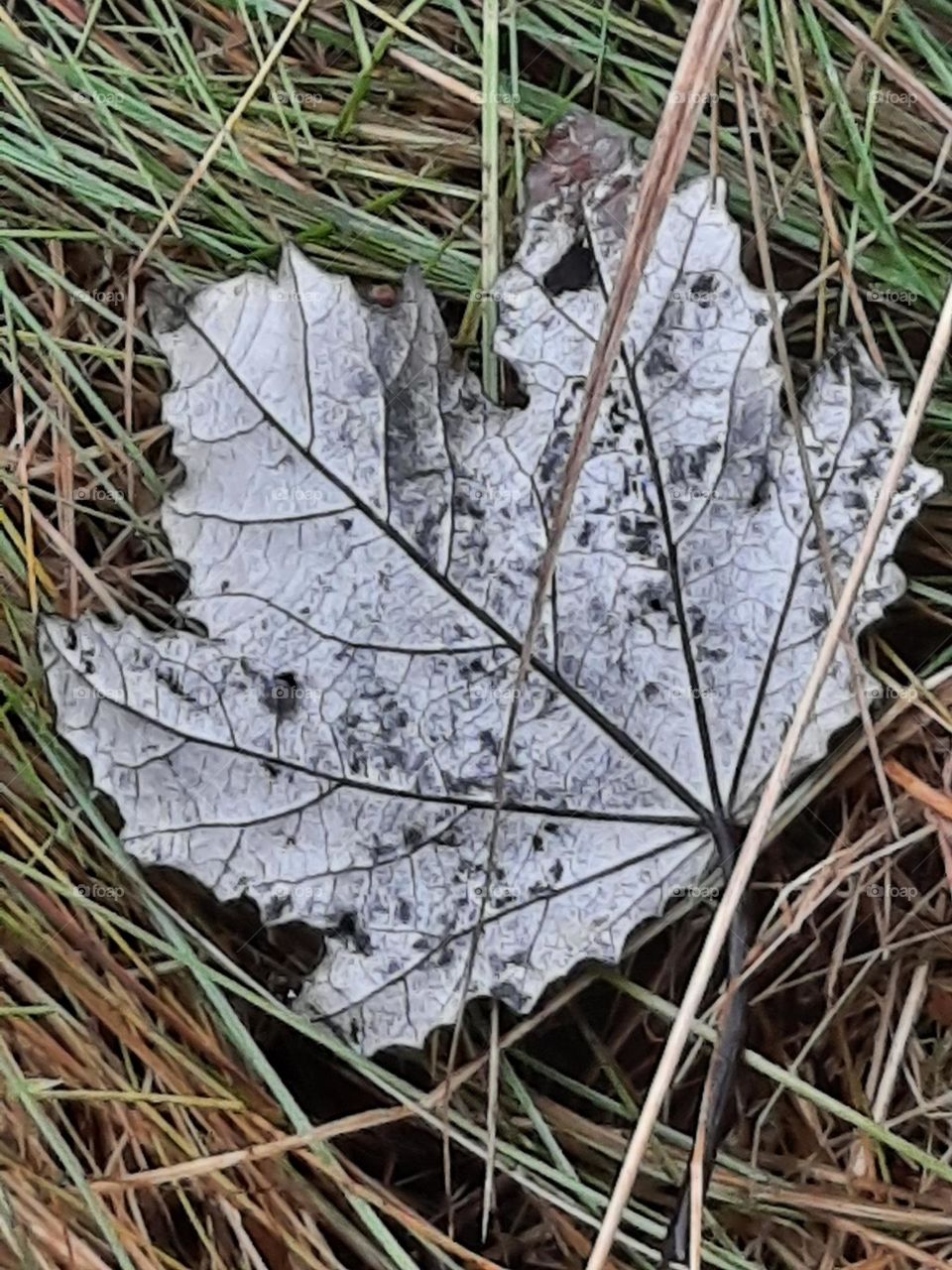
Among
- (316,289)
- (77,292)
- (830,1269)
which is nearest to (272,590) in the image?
(316,289)

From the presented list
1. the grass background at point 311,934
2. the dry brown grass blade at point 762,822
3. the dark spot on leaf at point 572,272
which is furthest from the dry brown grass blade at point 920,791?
the dark spot on leaf at point 572,272

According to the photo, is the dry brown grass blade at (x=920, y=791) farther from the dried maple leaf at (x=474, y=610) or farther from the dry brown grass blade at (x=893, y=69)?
the dry brown grass blade at (x=893, y=69)

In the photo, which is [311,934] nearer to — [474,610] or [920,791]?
[474,610]

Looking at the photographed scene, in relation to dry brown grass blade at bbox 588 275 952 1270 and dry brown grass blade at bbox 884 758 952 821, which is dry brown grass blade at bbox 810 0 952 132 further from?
dry brown grass blade at bbox 884 758 952 821

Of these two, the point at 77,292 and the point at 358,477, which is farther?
the point at 77,292

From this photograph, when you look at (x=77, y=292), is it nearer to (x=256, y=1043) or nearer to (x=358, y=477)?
(x=358, y=477)

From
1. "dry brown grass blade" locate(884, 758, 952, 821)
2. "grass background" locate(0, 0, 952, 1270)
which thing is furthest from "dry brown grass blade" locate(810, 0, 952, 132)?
"dry brown grass blade" locate(884, 758, 952, 821)
